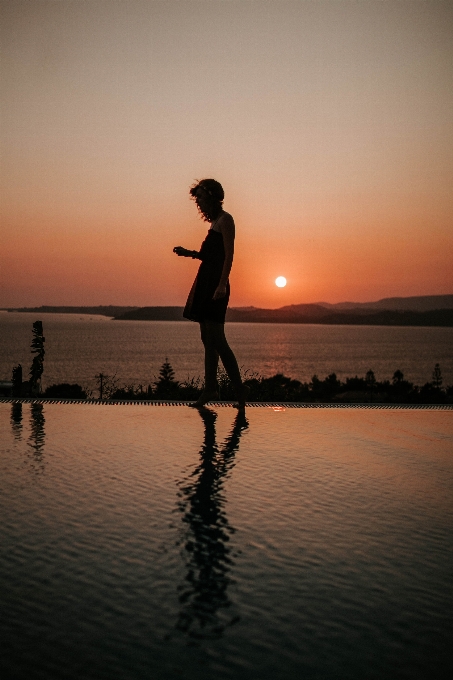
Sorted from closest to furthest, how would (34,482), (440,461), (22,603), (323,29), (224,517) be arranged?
(22,603) < (224,517) < (34,482) < (440,461) < (323,29)

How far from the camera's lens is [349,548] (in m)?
2.12

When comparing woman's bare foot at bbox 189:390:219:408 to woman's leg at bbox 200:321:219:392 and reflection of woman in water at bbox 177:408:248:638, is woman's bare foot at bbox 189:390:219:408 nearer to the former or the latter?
woman's leg at bbox 200:321:219:392

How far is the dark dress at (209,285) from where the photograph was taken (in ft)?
18.1

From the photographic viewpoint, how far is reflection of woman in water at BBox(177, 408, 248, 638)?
5.18 feet

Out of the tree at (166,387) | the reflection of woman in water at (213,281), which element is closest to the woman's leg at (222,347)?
the reflection of woman in water at (213,281)

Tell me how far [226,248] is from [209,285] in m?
0.31

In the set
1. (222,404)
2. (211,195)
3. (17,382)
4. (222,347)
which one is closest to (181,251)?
(211,195)

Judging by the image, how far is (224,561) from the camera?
6.53 ft

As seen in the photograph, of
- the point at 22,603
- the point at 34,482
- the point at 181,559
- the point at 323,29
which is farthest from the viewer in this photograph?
the point at 323,29

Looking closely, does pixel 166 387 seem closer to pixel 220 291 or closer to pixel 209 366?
pixel 209 366

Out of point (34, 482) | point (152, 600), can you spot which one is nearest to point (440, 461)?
point (34, 482)

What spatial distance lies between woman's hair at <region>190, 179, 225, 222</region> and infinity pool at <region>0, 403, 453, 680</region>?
2.28 m

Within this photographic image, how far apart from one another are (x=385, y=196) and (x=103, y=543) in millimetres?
40175

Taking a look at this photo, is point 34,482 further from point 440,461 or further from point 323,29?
point 323,29
